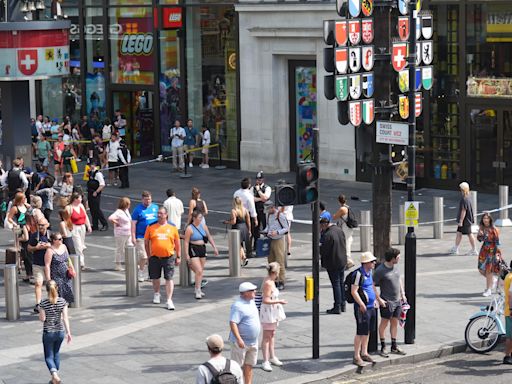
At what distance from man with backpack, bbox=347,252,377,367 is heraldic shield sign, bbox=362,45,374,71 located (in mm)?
3505

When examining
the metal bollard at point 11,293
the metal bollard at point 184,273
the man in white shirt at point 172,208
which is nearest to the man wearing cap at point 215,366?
the metal bollard at point 11,293

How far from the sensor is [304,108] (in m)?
35.3

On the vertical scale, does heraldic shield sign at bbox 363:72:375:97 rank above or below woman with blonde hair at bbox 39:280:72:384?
above

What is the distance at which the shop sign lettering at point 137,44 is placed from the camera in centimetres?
3959

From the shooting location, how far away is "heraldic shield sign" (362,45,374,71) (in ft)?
60.1

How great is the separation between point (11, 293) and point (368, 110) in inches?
250

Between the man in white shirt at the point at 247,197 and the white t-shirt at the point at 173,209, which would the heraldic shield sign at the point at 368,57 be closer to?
the man in white shirt at the point at 247,197

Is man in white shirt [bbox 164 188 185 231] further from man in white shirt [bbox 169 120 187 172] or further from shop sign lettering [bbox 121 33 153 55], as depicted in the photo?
shop sign lettering [bbox 121 33 153 55]

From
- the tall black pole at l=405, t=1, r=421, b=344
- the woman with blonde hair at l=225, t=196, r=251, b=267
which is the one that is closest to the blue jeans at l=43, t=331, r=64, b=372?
the tall black pole at l=405, t=1, r=421, b=344

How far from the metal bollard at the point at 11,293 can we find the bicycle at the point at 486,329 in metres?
7.10

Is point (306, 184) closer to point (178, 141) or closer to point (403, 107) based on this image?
point (403, 107)

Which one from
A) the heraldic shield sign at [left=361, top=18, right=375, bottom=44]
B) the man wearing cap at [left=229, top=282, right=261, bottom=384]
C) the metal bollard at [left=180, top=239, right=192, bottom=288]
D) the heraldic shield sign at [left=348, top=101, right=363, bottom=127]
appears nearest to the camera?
the man wearing cap at [left=229, top=282, right=261, bottom=384]

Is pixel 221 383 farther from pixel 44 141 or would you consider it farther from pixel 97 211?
pixel 44 141

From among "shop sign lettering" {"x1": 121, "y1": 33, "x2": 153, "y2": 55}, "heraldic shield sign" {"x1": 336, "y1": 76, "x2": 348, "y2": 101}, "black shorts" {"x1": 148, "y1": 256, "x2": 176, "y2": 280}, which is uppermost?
"shop sign lettering" {"x1": 121, "y1": 33, "x2": 153, "y2": 55}
